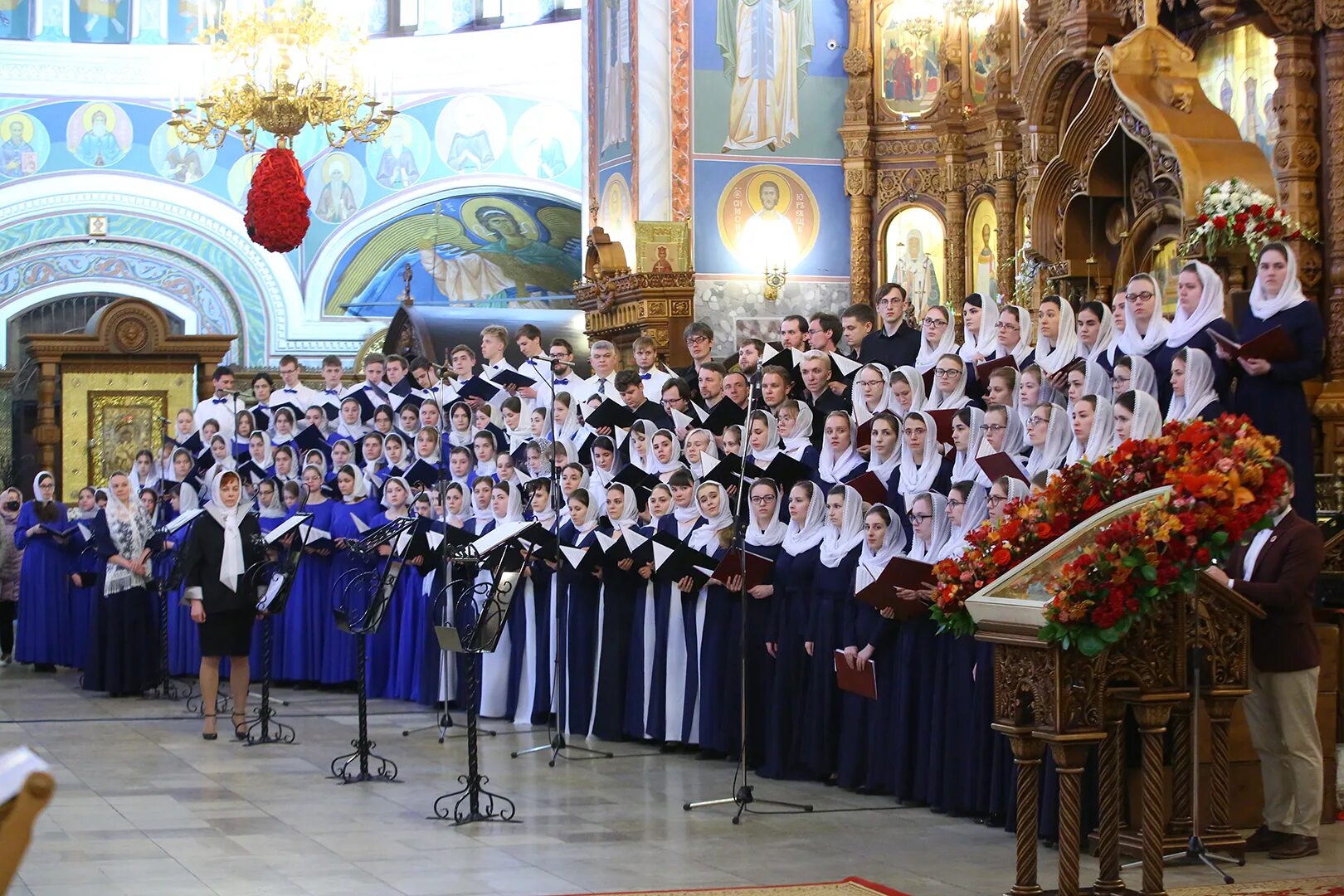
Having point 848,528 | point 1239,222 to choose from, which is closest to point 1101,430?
point 848,528

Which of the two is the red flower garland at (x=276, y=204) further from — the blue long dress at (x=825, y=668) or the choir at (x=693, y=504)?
the blue long dress at (x=825, y=668)

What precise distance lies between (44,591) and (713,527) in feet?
23.9

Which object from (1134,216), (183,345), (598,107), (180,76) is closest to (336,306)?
(180,76)

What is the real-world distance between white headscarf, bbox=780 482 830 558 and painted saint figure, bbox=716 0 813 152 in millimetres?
8585

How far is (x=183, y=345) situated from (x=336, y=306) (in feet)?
20.7

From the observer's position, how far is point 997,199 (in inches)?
629

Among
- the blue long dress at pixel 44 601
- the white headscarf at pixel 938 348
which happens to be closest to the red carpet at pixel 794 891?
the white headscarf at pixel 938 348

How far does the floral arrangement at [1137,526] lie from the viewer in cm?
561

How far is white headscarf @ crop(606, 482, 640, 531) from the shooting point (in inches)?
425

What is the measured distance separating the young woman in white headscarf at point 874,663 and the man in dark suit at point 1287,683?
193 cm

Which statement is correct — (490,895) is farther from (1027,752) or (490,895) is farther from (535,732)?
(535,732)

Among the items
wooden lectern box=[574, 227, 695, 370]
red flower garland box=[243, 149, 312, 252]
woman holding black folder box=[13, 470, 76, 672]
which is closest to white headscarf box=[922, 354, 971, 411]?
wooden lectern box=[574, 227, 695, 370]

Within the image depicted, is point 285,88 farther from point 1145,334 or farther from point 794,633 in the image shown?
point 1145,334

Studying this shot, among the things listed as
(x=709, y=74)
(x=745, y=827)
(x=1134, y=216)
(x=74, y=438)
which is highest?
(x=709, y=74)
